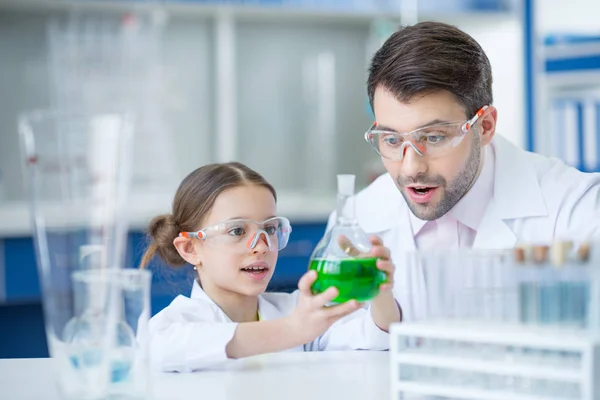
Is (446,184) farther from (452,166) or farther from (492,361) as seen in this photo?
(492,361)

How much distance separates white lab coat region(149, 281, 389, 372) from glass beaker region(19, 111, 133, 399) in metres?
0.35

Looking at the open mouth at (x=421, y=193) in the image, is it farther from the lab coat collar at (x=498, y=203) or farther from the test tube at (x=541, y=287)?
the test tube at (x=541, y=287)

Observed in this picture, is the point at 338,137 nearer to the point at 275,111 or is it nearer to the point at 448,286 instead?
the point at 275,111

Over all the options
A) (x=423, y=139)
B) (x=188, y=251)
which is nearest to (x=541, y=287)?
(x=423, y=139)

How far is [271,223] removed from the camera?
5.98ft

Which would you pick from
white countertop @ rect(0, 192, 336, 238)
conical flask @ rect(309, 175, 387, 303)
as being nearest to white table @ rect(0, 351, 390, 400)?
conical flask @ rect(309, 175, 387, 303)

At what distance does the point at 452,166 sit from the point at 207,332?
720mm

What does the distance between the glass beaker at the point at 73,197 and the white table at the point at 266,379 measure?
0.75 feet

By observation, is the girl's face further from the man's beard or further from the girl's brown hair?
the man's beard

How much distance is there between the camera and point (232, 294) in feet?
6.26

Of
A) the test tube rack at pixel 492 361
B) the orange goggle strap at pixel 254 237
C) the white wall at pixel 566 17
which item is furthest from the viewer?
the white wall at pixel 566 17

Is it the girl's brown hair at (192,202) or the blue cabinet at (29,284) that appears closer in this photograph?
the girl's brown hair at (192,202)

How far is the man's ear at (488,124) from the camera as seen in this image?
197 centimetres

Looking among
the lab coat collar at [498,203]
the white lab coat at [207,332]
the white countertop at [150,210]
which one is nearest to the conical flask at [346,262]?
the white lab coat at [207,332]
